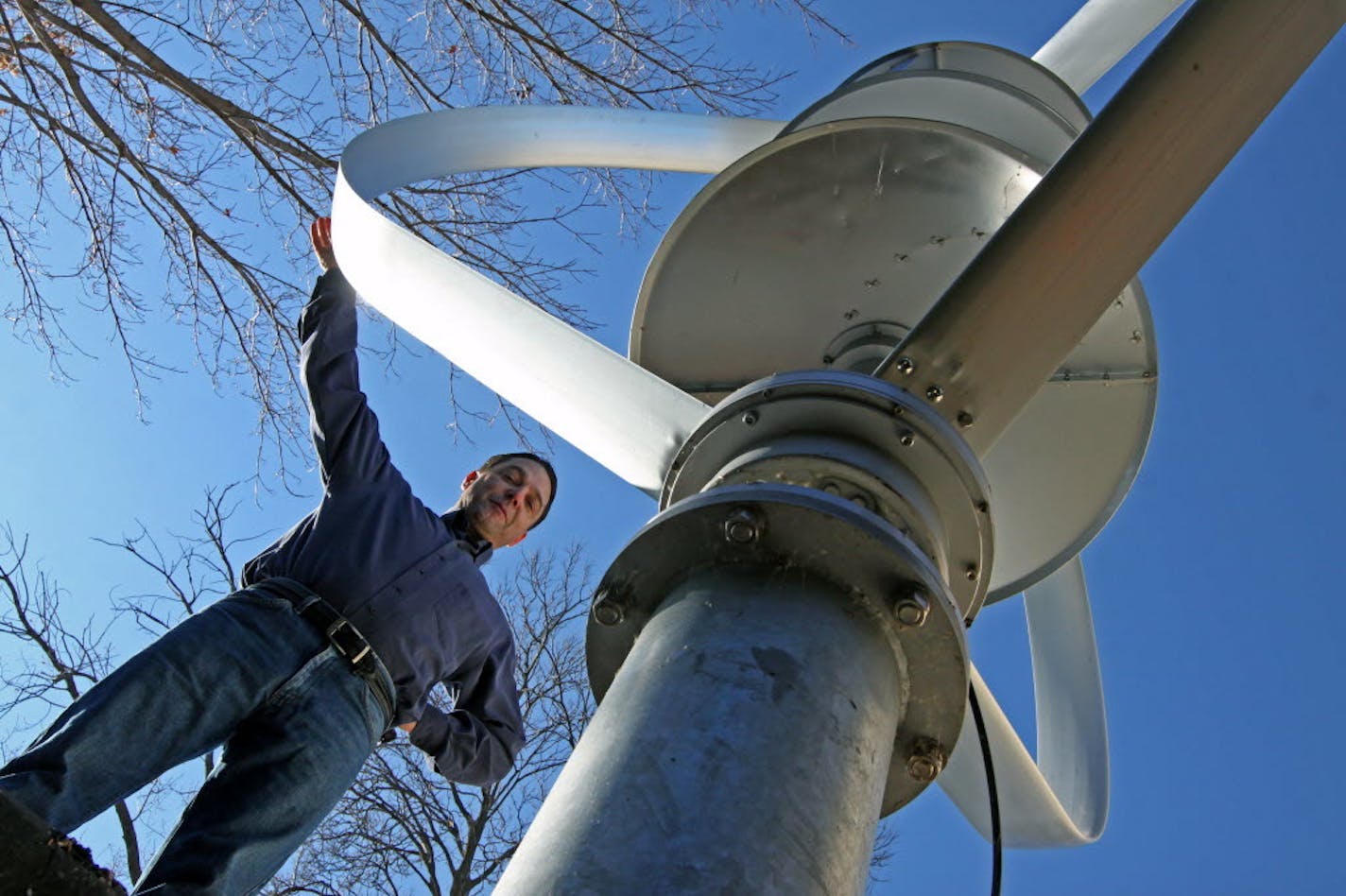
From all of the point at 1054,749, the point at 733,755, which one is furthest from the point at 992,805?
the point at 1054,749

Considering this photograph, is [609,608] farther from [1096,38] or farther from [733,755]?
[1096,38]

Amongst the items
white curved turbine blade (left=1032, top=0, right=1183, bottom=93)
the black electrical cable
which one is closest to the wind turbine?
the black electrical cable

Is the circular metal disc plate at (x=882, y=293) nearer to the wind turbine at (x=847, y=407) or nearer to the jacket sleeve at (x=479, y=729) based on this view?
the wind turbine at (x=847, y=407)

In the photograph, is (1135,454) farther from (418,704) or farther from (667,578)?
(667,578)

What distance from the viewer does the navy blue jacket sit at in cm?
382

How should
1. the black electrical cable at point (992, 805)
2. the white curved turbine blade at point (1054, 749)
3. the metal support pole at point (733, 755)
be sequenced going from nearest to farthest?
the metal support pole at point (733, 755) < the black electrical cable at point (992, 805) < the white curved turbine blade at point (1054, 749)

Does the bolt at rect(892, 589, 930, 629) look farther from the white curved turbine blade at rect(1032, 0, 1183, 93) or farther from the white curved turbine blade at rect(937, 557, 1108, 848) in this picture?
the white curved turbine blade at rect(1032, 0, 1183, 93)

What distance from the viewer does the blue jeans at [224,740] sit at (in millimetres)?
2930

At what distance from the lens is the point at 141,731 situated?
3.06 metres

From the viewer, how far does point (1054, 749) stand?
4.69 m

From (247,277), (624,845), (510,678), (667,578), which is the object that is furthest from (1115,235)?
(247,277)

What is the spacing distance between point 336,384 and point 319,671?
104 cm

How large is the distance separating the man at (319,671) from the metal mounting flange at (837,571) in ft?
4.97

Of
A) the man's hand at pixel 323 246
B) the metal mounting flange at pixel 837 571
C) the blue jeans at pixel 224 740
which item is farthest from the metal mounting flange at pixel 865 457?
the man's hand at pixel 323 246
